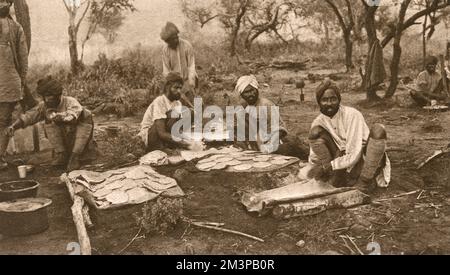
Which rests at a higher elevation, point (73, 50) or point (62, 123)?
point (73, 50)

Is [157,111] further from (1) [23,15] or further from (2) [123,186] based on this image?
(1) [23,15]

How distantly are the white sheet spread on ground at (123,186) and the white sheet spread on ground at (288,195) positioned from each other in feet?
2.24

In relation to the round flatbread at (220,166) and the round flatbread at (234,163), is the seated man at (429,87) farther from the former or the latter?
the round flatbread at (220,166)

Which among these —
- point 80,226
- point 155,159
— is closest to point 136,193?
point 80,226

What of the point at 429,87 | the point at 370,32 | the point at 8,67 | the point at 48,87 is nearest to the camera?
the point at 48,87

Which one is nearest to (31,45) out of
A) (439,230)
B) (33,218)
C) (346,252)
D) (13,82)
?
(13,82)

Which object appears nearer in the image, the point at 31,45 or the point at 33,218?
the point at 33,218

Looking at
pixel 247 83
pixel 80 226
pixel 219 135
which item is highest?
pixel 247 83

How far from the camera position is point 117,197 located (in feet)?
14.7

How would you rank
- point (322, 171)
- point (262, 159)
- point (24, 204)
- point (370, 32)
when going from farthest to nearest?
point (370, 32)
point (262, 159)
point (322, 171)
point (24, 204)

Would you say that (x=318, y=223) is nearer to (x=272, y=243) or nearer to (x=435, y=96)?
(x=272, y=243)

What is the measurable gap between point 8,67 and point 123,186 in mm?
2114
